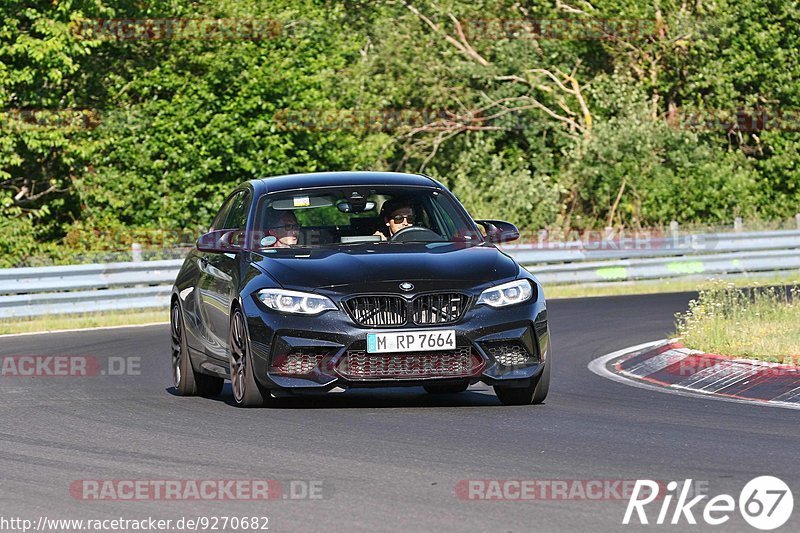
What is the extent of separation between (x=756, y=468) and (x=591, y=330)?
11530 mm

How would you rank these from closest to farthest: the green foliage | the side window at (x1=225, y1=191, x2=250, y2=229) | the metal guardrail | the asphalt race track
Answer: the asphalt race track < the side window at (x1=225, y1=191, x2=250, y2=229) < the metal guardrail < the green foliage

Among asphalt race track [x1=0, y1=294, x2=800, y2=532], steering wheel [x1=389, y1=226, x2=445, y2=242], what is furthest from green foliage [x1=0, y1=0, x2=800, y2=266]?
asphalt race track [x1=0, y1=294, x2=800, y2=532]

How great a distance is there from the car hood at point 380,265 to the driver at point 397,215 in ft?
1.86

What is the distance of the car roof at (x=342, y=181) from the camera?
40.7ft

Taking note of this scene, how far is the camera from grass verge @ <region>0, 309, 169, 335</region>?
23.4 m

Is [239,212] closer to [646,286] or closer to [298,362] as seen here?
[298,362]

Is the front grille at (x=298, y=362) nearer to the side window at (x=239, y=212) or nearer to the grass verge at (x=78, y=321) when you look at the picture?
the side window at (x=239, y=212)

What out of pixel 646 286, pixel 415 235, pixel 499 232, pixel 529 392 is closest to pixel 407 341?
pixel 529 392

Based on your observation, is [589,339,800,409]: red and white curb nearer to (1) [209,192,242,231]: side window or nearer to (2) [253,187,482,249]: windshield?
(2) [253,187,482,249]: windshield

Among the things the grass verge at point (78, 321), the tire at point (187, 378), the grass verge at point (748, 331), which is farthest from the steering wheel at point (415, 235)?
the grass verge at point (78, 321)

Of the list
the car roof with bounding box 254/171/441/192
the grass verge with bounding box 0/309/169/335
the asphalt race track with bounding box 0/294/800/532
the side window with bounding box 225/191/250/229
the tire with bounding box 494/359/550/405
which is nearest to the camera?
the asphalt race track with bounding box 0/294/800/532

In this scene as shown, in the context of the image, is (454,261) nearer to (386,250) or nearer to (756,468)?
(386,250)

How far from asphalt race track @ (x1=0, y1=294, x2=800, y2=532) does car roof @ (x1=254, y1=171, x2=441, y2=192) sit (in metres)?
1.61

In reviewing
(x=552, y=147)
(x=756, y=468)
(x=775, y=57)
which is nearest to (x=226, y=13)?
(x=552, y=147)
